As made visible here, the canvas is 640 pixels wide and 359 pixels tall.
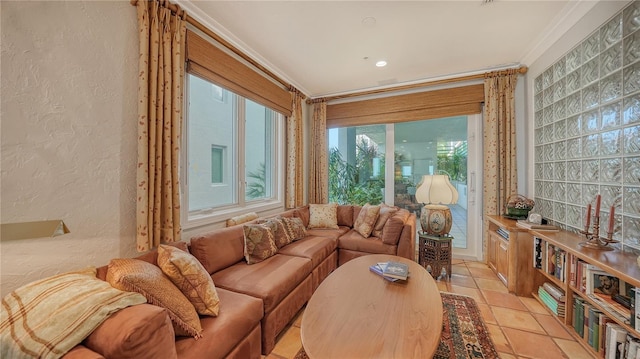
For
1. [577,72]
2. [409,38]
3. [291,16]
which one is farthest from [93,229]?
[577,72]

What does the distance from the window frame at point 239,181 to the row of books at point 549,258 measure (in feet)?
9.96

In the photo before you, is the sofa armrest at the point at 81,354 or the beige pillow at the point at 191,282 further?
the beige pillow at the point at 191,282

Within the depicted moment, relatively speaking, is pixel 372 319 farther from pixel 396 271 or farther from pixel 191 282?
pixel 191 282

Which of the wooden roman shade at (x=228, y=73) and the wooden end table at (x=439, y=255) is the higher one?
the wooden roman shade at (x=228, y=73)

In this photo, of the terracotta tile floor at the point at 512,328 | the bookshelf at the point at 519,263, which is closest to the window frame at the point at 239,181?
the terracotta tile floor at the point at 512,328

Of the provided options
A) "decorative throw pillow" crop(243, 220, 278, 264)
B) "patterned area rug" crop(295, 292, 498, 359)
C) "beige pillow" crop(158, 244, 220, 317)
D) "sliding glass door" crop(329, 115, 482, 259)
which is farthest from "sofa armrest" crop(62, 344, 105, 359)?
"sliding glass door" crop(329, 115, 482, 259)

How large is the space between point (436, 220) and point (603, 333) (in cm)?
150

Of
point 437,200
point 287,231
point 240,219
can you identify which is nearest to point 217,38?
point 240,219

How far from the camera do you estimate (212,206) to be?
2.61 meters

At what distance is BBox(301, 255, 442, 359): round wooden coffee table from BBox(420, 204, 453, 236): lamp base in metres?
1.20

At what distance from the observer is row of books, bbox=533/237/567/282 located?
200cm

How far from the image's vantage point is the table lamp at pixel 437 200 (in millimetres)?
2861

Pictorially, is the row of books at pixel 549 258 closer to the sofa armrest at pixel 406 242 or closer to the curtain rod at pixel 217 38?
the sofa armrest at pixel 406 242

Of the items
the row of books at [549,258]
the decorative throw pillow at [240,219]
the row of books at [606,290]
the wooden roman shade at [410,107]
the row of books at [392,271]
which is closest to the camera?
the row of books at [606,290]
